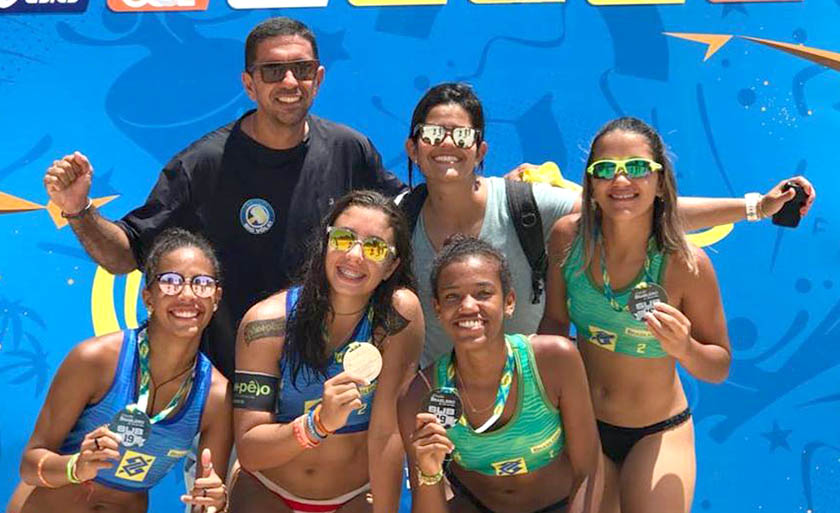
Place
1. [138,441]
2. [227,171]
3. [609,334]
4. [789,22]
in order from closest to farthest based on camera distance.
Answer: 1. [138,441]
2. [609,334]
3. [227,171]
4. [789,22]

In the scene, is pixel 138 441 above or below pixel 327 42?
below

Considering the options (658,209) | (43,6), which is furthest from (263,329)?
(43,6)

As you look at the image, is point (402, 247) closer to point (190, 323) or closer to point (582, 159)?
point (190, 323)

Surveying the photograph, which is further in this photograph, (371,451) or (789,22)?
(789,22)

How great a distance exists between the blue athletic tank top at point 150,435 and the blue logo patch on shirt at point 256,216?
683 millimetres

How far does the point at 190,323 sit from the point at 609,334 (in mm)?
1547

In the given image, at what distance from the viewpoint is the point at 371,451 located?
3658mm

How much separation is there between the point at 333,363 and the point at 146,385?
26.9 inches

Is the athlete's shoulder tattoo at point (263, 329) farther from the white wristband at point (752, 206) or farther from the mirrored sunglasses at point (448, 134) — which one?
the white wristband at point (752, 206)

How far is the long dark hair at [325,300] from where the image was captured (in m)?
3.67

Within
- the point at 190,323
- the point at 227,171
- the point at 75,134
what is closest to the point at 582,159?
the point at 227,171

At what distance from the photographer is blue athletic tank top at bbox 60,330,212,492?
3.68 meters

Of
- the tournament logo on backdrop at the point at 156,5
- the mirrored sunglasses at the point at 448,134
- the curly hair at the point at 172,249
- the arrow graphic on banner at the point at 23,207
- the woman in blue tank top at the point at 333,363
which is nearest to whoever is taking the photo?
the woman in blue tank top at the point at 333,363

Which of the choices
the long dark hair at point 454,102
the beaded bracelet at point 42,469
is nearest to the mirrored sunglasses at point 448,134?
the long dark hair at point 454,102
